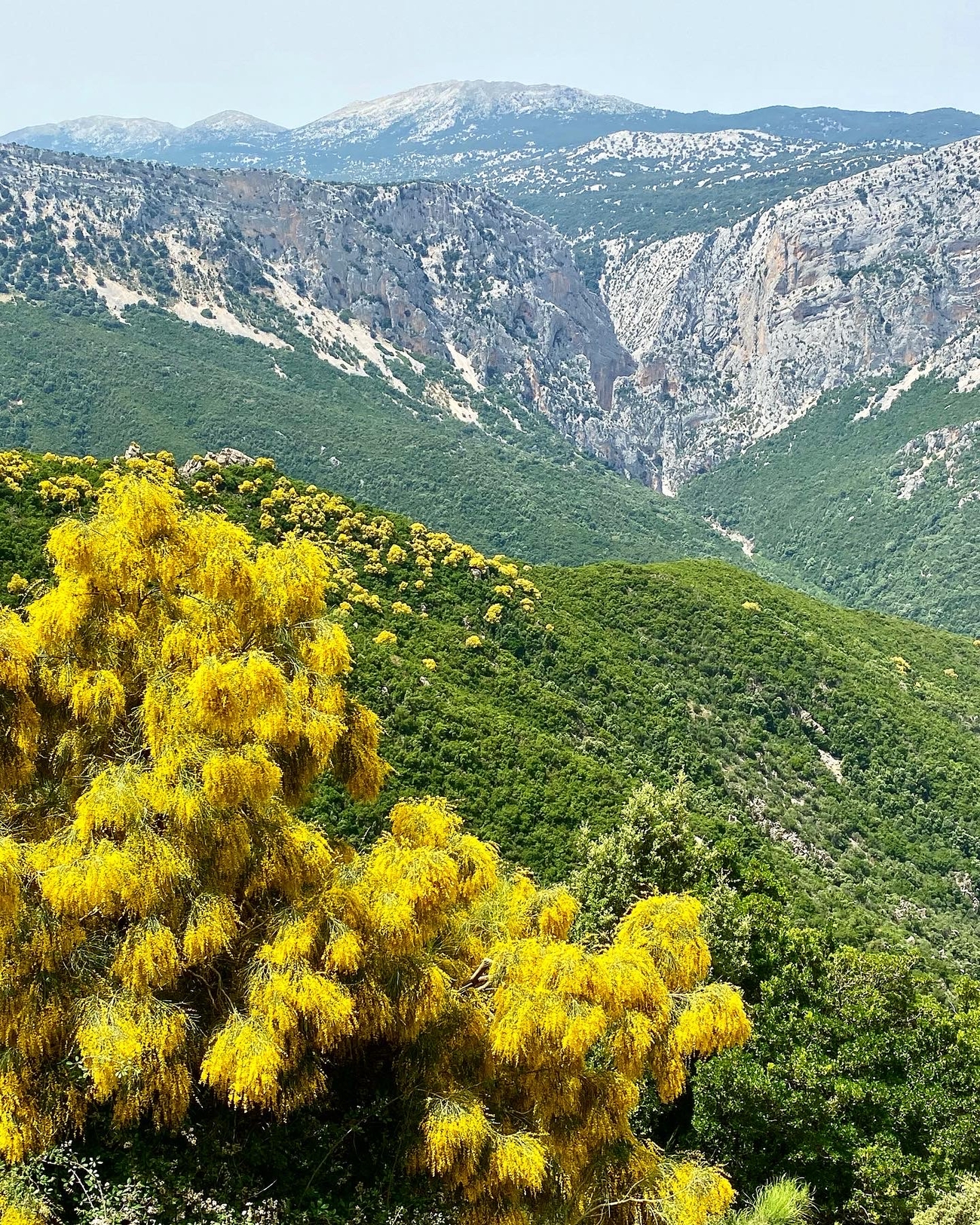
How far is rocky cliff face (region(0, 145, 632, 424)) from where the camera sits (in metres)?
145


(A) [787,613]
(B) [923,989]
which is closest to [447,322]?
(A) [787,613]

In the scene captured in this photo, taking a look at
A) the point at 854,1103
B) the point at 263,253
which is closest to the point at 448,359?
the point at 263,253

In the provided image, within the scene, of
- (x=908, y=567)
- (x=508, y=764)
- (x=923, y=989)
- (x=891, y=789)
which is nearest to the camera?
(x=923, y=989)

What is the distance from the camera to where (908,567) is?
5728 inches

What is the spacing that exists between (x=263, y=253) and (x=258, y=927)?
7181 inches

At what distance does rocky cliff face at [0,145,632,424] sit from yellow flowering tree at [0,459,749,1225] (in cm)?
15102

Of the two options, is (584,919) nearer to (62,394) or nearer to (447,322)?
(62,394)

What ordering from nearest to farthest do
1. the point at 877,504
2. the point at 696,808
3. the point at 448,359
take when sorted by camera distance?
the point at 696,808, the point at 877,504, the point at 448,359

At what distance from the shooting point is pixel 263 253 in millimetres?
170125

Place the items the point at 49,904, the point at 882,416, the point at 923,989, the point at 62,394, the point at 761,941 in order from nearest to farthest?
the point at 49,904 < the point at 761,941 < the point at 923,989 < the point at 62,394 < the point at 882,416

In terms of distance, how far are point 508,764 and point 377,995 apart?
798 inches

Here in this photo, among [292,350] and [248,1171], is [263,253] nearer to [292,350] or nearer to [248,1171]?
[292,350]

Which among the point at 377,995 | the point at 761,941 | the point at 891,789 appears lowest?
the point at 891,789

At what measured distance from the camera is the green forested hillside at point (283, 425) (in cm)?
11531
